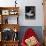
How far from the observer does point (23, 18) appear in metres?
4.98

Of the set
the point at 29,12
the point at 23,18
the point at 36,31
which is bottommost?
the point at 36,31

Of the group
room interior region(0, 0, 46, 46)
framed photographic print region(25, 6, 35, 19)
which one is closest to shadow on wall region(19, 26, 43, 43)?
room interior region(0, 0, 46, 46)

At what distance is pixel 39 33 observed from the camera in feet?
16.3

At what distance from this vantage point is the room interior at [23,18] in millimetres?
4898

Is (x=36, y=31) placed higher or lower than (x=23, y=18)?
lower

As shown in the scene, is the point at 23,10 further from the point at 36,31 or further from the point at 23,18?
the point at 36,31

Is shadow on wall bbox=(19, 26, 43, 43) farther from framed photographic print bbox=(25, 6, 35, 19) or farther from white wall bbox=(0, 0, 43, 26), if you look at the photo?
framed photographic print bbox=(25, 6, 35, 19)

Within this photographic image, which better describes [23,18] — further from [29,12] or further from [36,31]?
[36,31]

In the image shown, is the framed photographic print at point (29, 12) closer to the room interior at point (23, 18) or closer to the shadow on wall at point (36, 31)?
the room interior at point (23, 18)

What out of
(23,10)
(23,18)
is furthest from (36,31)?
(23,10)

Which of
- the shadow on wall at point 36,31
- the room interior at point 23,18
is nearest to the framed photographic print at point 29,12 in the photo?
the room interior at point 23,18

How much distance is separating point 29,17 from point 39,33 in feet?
2.00

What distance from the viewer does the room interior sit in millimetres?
4898

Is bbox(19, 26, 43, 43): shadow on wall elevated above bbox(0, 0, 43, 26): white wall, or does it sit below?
below
